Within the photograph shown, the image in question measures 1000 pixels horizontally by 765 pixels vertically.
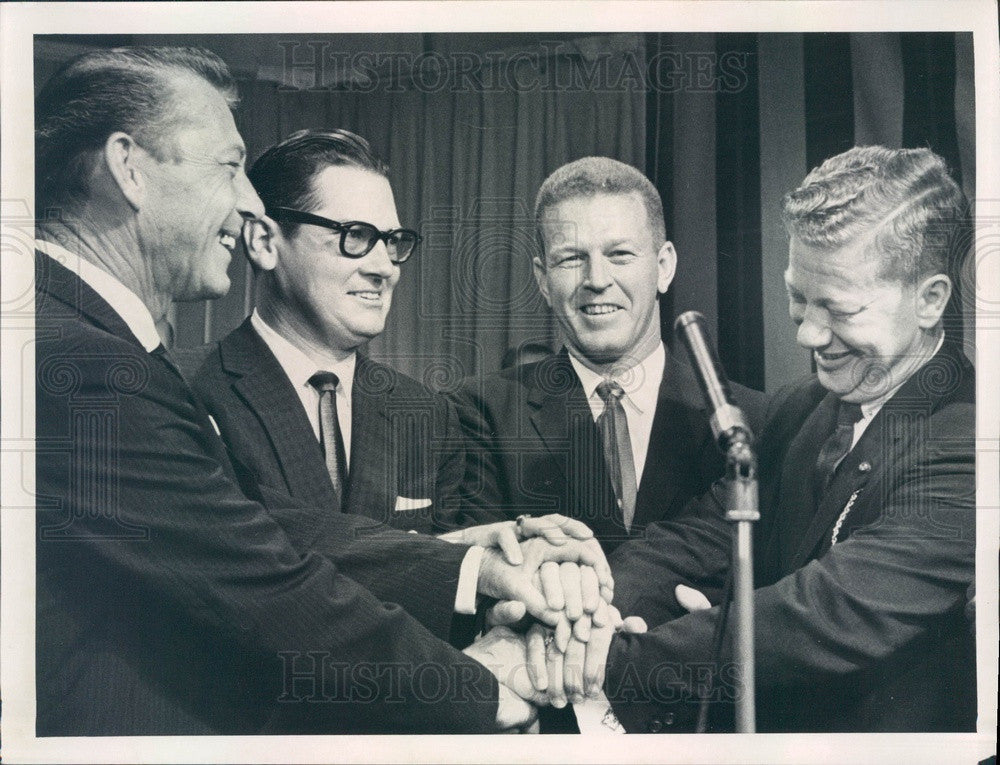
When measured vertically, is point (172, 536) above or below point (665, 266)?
below

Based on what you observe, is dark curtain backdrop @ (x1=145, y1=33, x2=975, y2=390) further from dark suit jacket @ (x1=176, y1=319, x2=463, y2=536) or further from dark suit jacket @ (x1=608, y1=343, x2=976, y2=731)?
dark suit jacket @ (x1=608, y1=343, x2=976, y2=731)

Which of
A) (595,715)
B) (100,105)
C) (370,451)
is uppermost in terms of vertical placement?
(100,105)

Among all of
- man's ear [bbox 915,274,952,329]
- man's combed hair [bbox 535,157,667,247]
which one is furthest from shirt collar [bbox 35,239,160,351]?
man's ear [bbox 915,274,952,329]

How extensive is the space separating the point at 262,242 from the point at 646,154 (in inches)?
44.8

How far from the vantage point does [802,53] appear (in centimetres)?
292

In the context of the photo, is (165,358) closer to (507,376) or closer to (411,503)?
(411,503)

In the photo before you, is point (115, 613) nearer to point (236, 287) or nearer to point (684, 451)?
point (236, 287)

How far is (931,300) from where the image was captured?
2.90m

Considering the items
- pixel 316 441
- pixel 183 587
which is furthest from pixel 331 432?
pixel 183 587

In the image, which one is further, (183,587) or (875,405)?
(875,405)

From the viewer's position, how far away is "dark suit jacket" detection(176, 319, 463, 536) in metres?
2.79

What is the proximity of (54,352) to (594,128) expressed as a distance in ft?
5.56

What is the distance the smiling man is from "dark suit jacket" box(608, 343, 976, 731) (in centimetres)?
15

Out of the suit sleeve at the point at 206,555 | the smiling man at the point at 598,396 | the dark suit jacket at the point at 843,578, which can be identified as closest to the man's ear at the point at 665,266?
the smiling man at the point at 598,396
